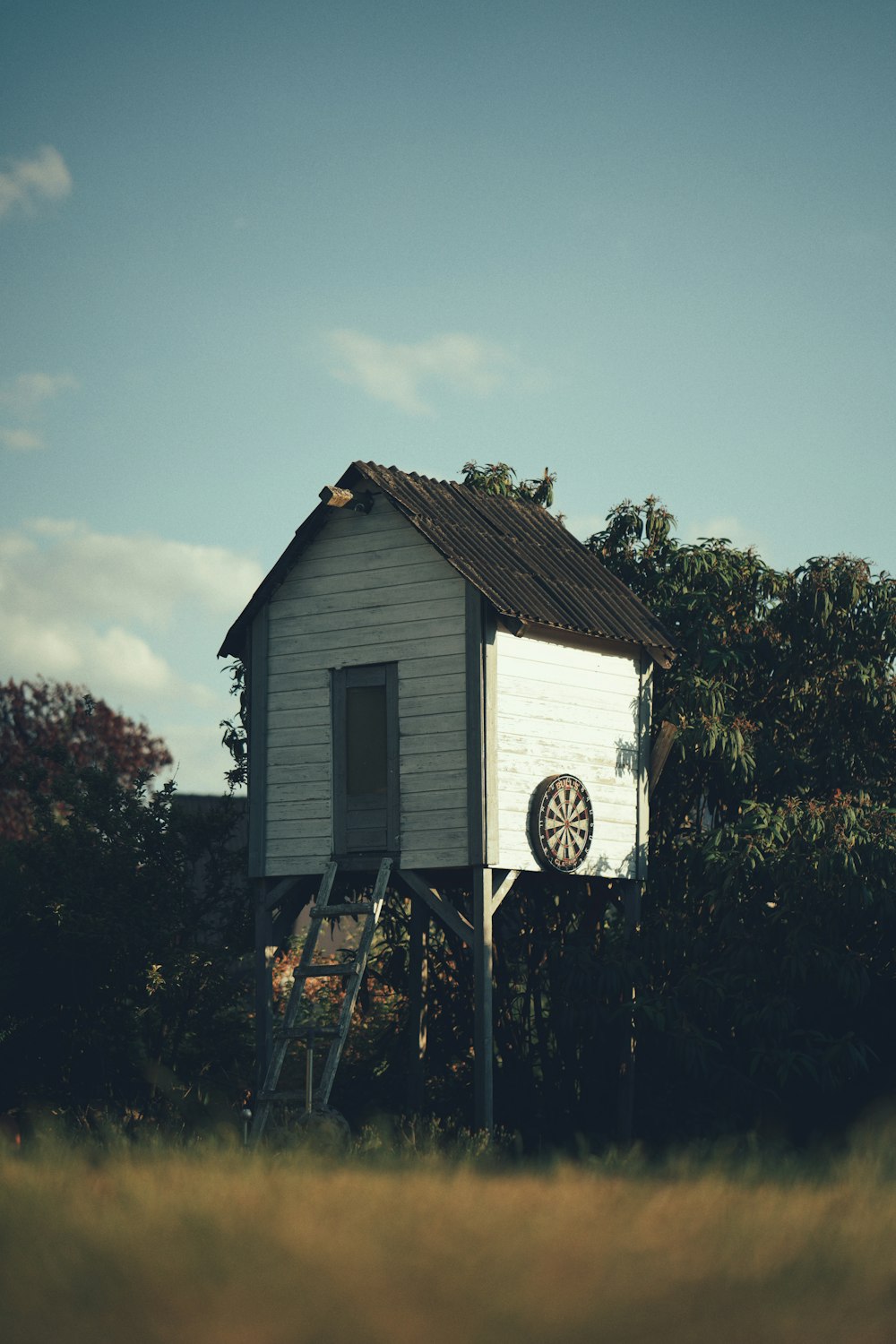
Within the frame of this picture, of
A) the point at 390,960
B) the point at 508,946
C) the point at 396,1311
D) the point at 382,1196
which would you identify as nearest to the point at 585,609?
the point at 508,946

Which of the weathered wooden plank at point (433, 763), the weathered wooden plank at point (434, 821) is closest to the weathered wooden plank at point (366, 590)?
the weathered wooden plank at point (433, 763)

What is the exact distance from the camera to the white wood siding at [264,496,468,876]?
2036 cm

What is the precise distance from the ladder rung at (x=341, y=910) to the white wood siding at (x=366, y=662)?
742 mm

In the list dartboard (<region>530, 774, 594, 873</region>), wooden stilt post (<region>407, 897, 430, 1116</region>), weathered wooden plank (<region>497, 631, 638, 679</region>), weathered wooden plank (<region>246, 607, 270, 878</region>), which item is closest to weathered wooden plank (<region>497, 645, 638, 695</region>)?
weathered wooden plank (<region>497, 631, 638, 679</region>)

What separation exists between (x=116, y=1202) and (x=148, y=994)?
49.3ft

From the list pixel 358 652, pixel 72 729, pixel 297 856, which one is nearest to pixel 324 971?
pixel 297 856

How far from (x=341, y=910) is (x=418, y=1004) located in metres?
4.55

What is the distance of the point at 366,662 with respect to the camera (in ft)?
69.5

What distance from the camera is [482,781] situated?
1997 centimetres

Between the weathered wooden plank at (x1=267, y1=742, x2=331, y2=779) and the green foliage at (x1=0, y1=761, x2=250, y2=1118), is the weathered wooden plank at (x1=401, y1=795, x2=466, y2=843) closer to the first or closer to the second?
the weathered wooden plank at (x1=267, y1=742, x2=331, y2=779)

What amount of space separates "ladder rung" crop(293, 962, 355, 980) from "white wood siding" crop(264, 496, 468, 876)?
141 cm

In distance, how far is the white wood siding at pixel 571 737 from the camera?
2048cm

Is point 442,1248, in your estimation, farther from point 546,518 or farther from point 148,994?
point 546,518

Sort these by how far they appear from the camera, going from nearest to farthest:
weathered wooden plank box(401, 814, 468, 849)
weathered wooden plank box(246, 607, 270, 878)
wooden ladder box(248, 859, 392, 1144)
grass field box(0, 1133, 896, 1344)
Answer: grass field box(0, 1133, 896, 1344) < wooden ladder box(248, 859, 392, 1144) < weathered wooden plank box(401, 814, 468, 849) < weathered wooden plank box(246, 607, 270, 878)
